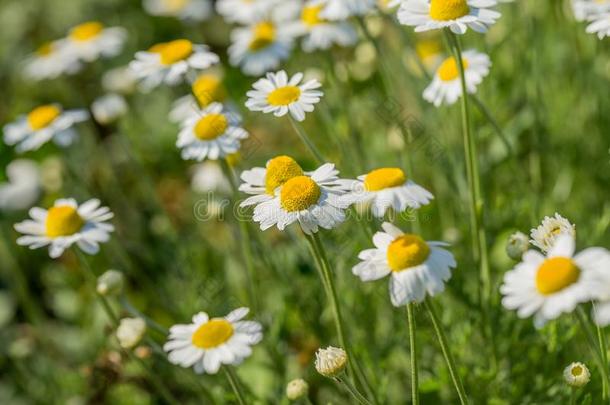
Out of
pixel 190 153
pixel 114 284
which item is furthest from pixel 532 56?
pixel 114 284

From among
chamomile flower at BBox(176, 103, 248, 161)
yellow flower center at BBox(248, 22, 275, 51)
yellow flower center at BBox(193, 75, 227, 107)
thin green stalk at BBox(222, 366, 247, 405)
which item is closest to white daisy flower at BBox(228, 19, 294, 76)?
yellow flower center at BBox(248, 22, 275, 51)

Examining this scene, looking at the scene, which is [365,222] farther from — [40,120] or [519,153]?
[519,153]

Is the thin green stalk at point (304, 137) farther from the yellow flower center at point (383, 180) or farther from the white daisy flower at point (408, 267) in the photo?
the white daisy flower at point (408, 267)

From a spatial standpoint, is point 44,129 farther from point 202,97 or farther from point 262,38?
point 262,38

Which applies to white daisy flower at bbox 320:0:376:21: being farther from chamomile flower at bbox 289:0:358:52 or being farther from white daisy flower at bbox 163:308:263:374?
white daisy flower at bbox 163:308:263:374

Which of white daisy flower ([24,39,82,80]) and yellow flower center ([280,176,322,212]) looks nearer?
yellow flower center ([280,176,322,212])

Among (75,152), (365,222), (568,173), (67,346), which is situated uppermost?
(365,222)

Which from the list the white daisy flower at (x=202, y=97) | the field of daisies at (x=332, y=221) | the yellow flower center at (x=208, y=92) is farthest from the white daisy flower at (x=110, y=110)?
the yellow flower center at (x=208, y=92)
